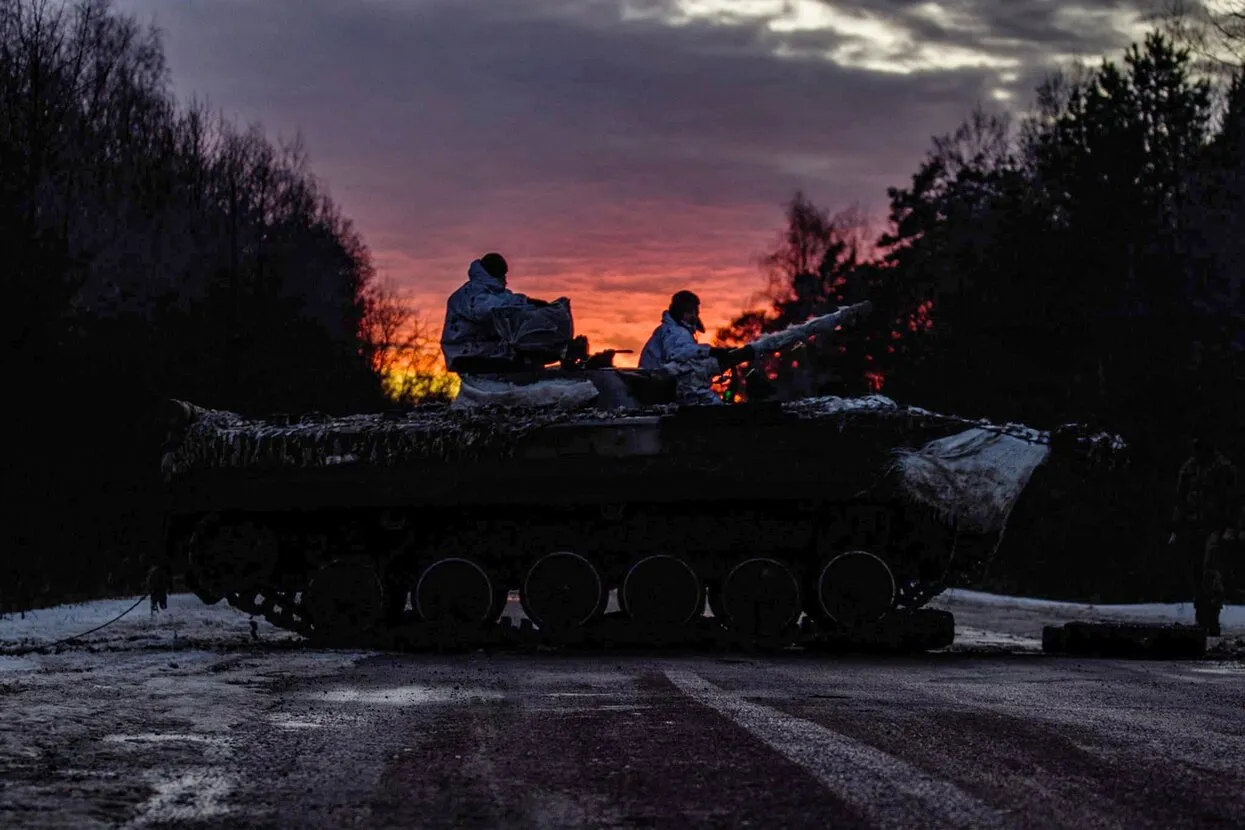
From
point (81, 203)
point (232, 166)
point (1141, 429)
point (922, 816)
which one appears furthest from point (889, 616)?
point (232, 166)

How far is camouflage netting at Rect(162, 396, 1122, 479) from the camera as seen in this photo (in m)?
15.2

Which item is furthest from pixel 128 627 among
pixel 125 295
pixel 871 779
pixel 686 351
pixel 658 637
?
pixel 125 295

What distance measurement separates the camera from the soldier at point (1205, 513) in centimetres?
1908

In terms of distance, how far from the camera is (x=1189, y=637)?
14.3m

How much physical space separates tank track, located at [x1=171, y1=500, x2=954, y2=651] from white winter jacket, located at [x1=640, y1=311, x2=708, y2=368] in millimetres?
1803

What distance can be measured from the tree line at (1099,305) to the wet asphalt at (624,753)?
7057 millimetres

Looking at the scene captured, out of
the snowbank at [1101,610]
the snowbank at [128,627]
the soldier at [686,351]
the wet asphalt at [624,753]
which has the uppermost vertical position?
the soldier at [686,351]

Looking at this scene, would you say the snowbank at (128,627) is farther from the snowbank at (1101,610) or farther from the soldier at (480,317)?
the snowbank at (1101,610)

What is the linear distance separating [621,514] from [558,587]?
86 cm

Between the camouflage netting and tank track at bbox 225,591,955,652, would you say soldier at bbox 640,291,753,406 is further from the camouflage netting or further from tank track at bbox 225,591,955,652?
tank track at bbox 225,591,955,652

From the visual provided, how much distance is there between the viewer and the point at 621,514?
15383 millimetres

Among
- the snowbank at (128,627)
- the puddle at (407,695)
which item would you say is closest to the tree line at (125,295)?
the snowbank at (128,627)

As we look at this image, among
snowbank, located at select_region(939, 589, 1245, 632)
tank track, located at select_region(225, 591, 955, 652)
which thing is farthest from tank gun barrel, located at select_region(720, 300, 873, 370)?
snowbank, located at select_region(939, 589, 1245, 632)

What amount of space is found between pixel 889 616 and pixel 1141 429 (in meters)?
20.4
